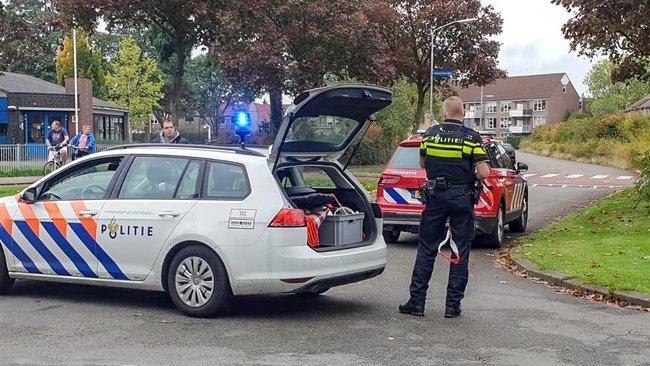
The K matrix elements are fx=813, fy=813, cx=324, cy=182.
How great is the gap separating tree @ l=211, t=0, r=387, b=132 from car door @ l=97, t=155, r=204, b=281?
18180mm

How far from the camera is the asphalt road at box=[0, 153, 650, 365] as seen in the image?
19.8 ft

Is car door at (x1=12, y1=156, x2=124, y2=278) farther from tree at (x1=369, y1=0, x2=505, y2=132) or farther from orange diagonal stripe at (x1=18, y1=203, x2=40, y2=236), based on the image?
tree at (x1=369, y1=0, x2=505, y2=132)

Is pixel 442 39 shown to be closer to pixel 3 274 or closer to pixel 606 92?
pixel 3 274

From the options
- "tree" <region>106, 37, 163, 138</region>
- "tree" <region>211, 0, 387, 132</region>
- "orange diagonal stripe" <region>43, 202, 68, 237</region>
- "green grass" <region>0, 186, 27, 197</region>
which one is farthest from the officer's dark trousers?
"tree" <region>106, 37, 163, 138</region>

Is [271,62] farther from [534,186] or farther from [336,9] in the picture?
[534,186]

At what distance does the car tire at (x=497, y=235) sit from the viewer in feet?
40.8

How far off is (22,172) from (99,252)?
24429 mm

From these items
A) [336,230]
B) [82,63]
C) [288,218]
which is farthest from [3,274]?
[82,63]

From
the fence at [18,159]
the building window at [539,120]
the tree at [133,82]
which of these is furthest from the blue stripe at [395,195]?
the building window at [539,120]

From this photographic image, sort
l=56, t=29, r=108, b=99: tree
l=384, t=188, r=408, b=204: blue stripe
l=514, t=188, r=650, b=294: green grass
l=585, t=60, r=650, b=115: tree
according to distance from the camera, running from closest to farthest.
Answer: l=514, t=188, r=650, b=294: green grass, l=384, t=188, r=408, b=204: blue stripe, l=56, t=29, r=108, b=99: tree, l=585, t=60, r=650, b=115: tree

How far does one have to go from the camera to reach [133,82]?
62.5m

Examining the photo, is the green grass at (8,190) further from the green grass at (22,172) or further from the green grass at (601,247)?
the green grass at (601,247)

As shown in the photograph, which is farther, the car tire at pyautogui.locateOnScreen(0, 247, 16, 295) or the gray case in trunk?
the car tire at pyautogui.locateOnScreen(0, 247, 16, 295)

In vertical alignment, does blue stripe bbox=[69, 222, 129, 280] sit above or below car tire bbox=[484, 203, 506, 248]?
above
